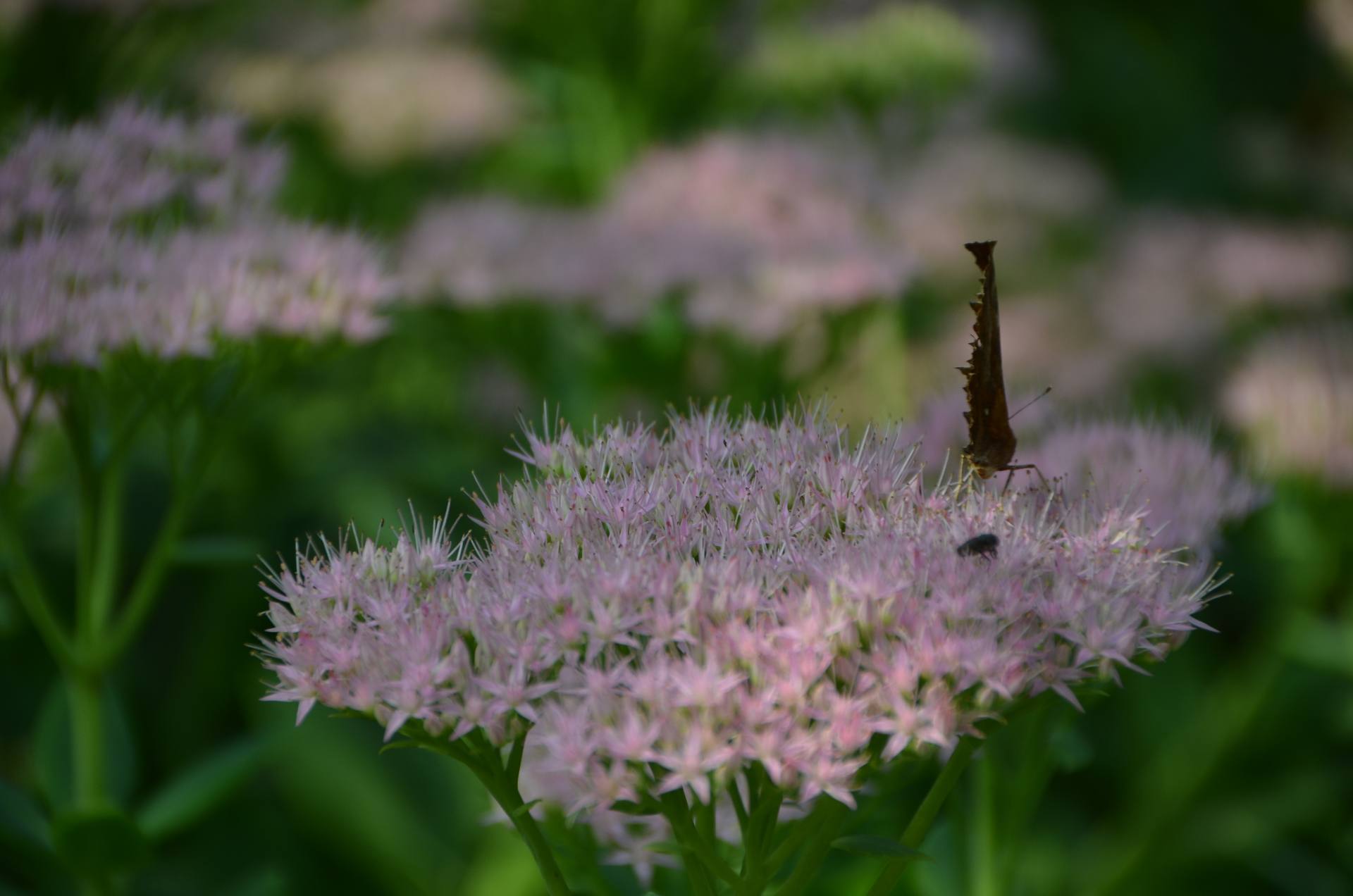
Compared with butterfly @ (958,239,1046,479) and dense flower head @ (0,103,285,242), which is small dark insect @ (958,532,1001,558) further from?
dense flower head @ (0,103,285,242)

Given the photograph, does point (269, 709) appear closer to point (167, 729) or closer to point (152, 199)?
point (167, 729)

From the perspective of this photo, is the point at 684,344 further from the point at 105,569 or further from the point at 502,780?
the point at 502,780

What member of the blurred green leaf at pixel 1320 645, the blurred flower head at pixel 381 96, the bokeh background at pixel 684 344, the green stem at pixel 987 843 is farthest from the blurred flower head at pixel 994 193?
the green stem at pixel 987 843

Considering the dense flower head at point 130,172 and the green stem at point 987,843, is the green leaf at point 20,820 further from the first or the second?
the green stem at point 987,843

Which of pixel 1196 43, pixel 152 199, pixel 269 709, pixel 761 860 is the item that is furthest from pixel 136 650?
pixel 1196 43

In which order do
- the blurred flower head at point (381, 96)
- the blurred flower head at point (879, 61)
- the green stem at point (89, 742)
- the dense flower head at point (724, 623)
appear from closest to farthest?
the dense flower head at point (724, 623) → the green stem at point (89, 742) → the blurred flower head at point (879, 61) → the blurred flower head at point (381, 96)

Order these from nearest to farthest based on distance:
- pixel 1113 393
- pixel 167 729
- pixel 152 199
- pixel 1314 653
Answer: pixel 152 199
pixel 1314 653
pixel 167 729
pixel 1113 393
